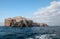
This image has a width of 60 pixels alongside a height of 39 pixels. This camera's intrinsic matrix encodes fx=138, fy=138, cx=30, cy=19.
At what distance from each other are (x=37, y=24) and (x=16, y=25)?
54446 millimetres

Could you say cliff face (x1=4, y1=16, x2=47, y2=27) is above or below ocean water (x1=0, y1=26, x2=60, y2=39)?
above

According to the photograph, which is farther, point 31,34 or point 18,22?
point 18,22

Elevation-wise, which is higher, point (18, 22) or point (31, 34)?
point (18, 22)

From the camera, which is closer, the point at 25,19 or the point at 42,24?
the point at 25,19

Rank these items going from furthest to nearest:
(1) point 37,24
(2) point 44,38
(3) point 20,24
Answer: (1) point 37,24
(3) point 20,24
(2) point 44,38

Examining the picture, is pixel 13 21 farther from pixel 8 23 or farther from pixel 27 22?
pixel 27 22

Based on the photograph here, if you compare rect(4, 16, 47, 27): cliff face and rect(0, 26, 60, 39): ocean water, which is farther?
rect(4, 16, 47, 27): cliff face

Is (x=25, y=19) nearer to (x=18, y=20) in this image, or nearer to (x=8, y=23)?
(x=18, y=20)

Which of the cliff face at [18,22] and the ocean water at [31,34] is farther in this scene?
the cliff face at [18,22]

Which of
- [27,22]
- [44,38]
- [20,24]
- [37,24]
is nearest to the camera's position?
[44,38]

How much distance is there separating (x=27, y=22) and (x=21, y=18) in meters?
8.72

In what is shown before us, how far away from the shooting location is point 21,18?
137m

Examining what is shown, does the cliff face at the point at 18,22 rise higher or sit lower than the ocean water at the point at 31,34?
higher

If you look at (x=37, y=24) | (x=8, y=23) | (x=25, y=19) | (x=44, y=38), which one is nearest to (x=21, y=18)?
(x=25, y=19)
